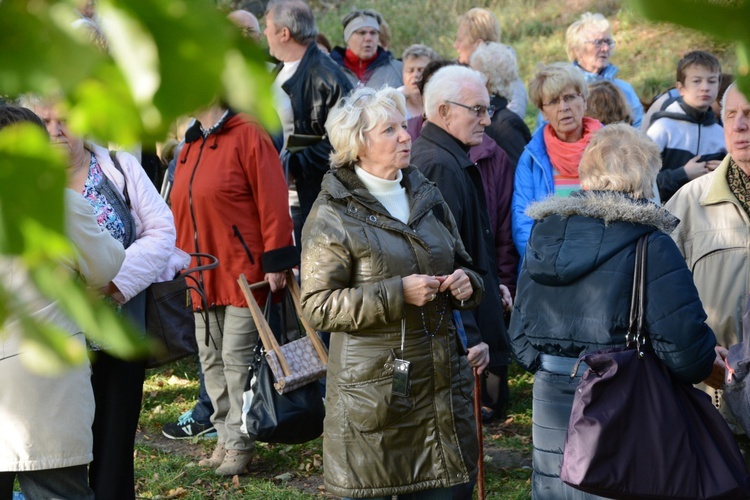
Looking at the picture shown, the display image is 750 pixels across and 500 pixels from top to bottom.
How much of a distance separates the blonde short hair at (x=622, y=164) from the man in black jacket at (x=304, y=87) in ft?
9.36

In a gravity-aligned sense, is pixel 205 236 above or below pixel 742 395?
above

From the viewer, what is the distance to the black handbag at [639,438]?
3391mm

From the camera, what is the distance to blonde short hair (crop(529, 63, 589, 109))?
231 inches

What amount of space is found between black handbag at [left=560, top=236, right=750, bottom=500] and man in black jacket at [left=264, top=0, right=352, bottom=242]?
10.9 ft

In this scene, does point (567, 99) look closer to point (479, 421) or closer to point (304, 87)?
point (304, 87)

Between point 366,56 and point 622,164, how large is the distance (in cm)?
530

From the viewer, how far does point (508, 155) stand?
21.7 ft

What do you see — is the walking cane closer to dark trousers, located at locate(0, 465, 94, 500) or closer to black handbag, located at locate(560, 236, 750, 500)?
black handbag, located at locate(560, 236, 750, 500)

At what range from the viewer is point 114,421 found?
419 cm

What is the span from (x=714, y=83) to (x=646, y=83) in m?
8.32

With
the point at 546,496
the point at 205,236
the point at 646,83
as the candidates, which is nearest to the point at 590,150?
the point at 546,496

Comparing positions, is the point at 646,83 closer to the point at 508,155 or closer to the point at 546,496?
the point at 508,155

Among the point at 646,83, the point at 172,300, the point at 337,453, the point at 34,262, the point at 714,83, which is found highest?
the point at 646,83

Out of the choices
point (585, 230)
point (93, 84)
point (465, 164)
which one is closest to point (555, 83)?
point (465, 164)
